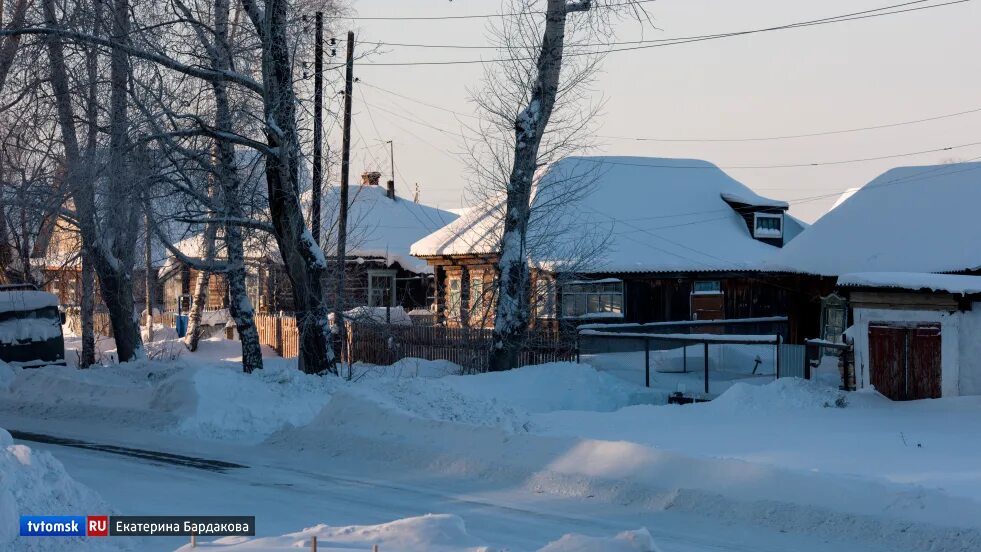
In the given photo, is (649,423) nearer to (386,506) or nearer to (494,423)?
(494,423)

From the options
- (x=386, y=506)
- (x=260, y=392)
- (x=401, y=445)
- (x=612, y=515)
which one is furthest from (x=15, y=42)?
(x=612, y=515)

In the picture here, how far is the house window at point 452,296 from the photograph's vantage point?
39.5 m

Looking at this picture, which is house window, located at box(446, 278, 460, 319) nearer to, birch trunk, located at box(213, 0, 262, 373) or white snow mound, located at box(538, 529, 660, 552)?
birch trunk, located at box(213, 0, 262, 373)

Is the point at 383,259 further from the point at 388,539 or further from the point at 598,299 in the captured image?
the point at 388,539

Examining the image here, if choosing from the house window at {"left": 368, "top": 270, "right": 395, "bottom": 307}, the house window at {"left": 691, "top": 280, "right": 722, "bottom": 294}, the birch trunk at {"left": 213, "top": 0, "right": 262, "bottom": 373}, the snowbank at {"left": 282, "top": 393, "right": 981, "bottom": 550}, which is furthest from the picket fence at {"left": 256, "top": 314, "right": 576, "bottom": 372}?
the house window at {"left": 368, "top": 270, "right": 395, "bottom": 307}

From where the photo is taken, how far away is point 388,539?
809 centimetres

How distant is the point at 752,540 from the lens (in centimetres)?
972

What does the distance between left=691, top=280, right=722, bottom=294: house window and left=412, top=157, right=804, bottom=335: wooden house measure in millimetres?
35

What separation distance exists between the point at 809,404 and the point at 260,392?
946 cm

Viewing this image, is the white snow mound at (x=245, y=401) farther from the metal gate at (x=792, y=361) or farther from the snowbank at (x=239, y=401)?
the metal gate at (x=792, y=361)

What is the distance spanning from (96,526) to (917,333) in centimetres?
1496

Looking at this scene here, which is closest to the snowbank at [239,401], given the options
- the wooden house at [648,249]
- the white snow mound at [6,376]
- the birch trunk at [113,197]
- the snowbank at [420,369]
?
the birch trunk at [113,197]

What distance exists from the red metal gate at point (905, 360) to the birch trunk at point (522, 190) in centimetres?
716

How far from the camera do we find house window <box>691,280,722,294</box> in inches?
1487
